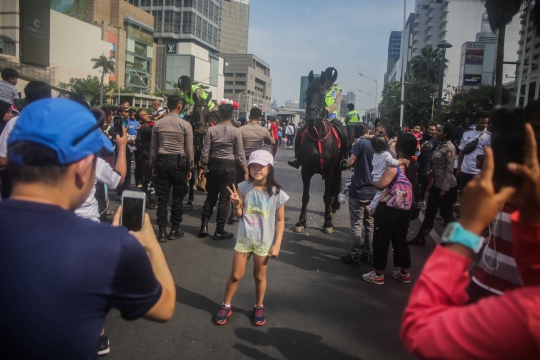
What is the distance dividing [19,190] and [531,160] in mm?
1617

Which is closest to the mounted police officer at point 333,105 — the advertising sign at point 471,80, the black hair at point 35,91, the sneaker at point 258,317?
the sneaker at point 258,317

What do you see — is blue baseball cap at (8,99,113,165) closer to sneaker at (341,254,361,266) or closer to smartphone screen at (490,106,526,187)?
smartphone screen at (490,106,526,187)

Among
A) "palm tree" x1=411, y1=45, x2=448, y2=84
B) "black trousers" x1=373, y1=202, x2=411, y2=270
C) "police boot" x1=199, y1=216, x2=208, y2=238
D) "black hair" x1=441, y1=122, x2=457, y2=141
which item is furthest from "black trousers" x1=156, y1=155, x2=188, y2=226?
"palm tree" x1=411, y1=45, x2=448, y2=84

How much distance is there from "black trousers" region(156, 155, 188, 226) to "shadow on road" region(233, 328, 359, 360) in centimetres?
303

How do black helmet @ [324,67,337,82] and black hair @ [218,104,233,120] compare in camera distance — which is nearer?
black hair @ [218,104,233,120]

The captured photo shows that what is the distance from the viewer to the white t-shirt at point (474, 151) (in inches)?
285

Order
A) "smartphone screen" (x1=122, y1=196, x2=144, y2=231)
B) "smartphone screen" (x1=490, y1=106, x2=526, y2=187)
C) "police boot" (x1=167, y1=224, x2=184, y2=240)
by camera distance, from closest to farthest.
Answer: "smartphone screen" (x1=490, y1=106, x2=526, y2=187)
"smartphone screen" (x1=122, y1=196, x2=144, y2=231)
"police boot" (x1=167, y1=224, x2=184, y2=240)

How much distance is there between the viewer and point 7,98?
6.89 metres

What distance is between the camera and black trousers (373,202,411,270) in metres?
5.02

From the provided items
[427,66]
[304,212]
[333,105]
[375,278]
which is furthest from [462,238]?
[427,66]

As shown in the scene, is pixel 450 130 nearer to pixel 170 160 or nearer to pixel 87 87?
pixel 170 160

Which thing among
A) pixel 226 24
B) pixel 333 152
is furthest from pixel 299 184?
pixel 226 24

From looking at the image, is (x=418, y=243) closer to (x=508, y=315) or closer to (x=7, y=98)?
(x=508, y=315)

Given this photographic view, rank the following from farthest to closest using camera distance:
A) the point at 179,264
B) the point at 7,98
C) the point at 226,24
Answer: the point at 226,24, the point at 7,98, the point at 179,264
